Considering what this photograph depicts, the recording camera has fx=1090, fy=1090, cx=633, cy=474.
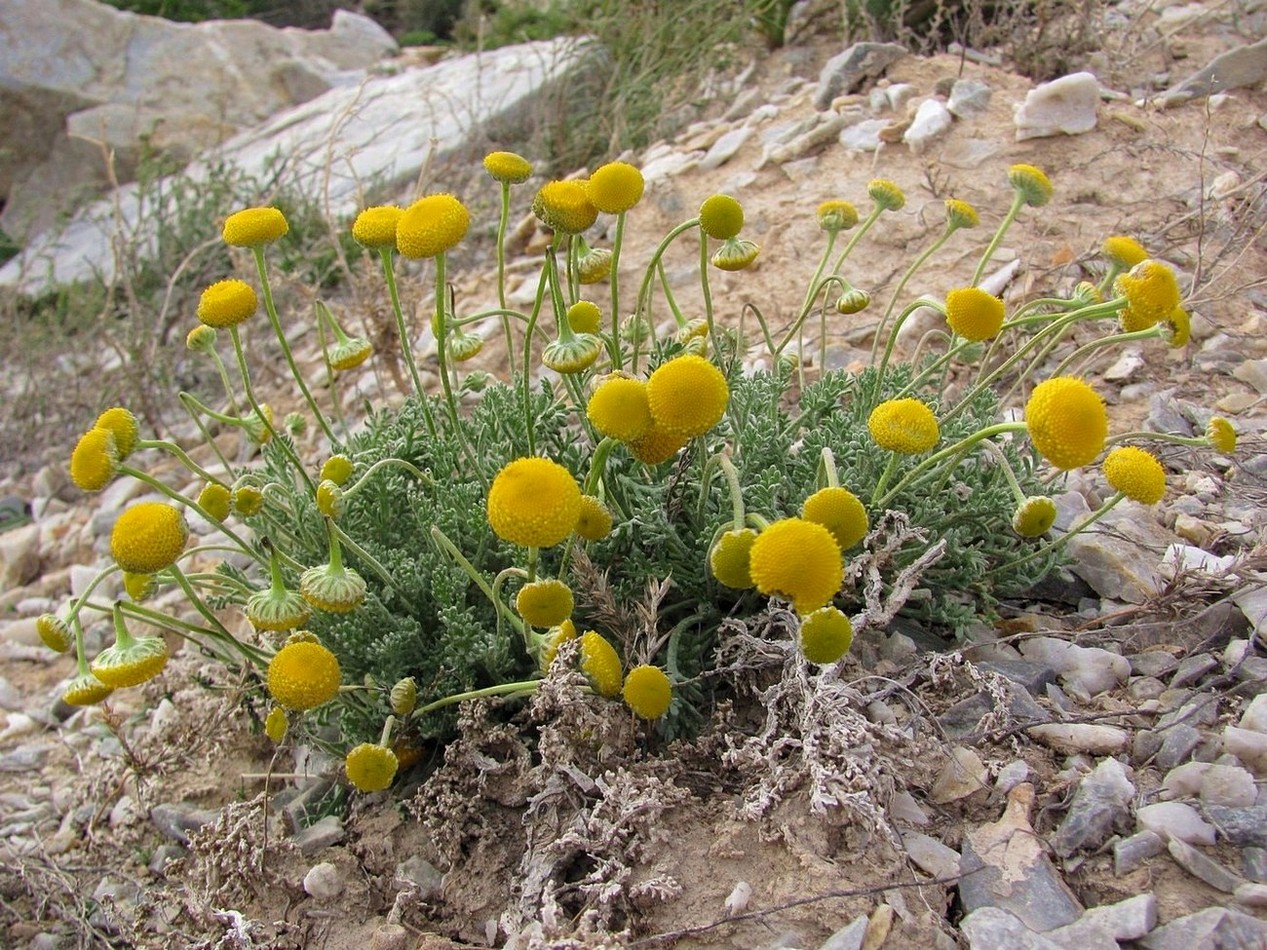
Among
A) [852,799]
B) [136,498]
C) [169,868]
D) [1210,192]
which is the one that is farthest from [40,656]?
[1210,192]

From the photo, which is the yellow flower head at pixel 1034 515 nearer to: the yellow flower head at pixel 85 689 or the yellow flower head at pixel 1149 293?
the yellow flower head at pixel 1149 293

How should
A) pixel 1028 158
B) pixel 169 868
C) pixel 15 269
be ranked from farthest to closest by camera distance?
pixel 15 269 < pixel 1028 158 < pixel 169 868

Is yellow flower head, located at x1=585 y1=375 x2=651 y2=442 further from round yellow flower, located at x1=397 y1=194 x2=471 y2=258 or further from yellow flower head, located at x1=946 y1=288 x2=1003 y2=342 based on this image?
yellow flower head, located at x1=946 y1=288 x2=1003 y2=342

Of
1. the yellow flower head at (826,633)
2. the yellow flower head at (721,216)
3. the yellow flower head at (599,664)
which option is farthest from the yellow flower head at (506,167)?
the yellow flower head at (826,633)

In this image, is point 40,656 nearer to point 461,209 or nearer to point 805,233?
point 461,209

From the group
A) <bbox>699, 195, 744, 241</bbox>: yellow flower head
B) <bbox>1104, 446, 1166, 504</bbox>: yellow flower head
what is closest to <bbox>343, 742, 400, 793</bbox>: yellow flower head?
<bbox>699, 195, 744, 241</bbox>: yellow flower head

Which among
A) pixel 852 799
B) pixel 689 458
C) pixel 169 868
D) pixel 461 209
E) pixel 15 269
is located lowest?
pixel 15 269
